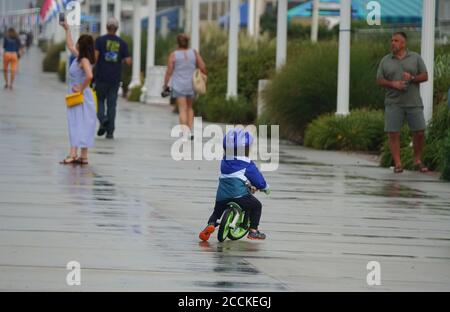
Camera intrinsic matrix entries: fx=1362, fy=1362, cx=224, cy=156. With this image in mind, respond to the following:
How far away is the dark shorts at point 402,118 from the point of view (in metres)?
17.6

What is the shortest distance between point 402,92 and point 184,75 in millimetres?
5839

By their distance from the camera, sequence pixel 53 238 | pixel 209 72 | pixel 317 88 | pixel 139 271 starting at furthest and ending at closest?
1. pixel 209 72
2. pixel 317 88
3. pixel 53 238
4. pixel 139 271

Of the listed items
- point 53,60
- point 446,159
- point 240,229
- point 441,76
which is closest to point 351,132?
point 441,76

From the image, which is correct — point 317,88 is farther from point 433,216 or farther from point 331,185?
point 433,216

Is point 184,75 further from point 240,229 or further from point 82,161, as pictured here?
point 240,229

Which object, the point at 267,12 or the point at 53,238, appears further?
the point at 267,12

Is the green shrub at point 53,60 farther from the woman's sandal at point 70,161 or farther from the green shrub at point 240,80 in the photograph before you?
the woman's sandal at point 70,161

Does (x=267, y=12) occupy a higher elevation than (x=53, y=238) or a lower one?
higher

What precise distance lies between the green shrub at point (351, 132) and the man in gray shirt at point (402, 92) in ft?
10.5

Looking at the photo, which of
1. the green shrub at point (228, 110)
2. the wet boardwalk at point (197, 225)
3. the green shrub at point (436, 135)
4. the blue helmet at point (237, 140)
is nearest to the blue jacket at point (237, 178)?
the blue helmet at point (237, 140)

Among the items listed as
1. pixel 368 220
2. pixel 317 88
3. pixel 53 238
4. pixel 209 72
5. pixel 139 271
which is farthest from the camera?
pixel 209 72

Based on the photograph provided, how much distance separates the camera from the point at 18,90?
131 ft
